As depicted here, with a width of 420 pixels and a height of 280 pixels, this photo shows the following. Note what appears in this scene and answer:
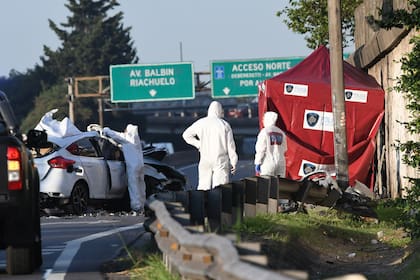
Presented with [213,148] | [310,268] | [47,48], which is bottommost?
[310,268]

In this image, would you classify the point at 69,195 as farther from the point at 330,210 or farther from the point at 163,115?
the point at 163,115

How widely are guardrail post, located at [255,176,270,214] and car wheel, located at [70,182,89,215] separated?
5796 mm

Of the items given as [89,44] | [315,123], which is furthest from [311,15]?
[89,44]

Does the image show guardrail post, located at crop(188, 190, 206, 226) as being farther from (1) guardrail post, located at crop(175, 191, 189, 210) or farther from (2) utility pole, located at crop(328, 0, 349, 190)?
(2) utility pole, located at crop(328, 0, 349, 190)

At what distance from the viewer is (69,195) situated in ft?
72.1

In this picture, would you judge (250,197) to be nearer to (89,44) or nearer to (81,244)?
(81,244)

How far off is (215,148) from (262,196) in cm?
149

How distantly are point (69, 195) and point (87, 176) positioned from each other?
2.02 feet

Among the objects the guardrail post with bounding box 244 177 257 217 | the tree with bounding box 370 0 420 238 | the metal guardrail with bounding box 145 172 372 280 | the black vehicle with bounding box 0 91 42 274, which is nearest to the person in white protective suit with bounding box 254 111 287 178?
the metal guardrail with bounding box 145 172 372 280

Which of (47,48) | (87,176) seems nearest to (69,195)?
(87,176)

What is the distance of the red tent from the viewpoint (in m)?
26.8

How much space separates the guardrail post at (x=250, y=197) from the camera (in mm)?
16000

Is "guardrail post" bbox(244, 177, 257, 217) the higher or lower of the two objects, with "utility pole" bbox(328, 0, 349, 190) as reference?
lower

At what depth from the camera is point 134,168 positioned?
939 inches
